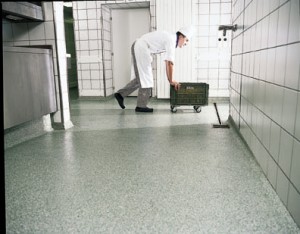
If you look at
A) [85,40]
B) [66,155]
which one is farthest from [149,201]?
[85,40]

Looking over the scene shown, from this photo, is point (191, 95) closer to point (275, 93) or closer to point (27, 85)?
point (27, 85)

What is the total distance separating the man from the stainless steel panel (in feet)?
4.77

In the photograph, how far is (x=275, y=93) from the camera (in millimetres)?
1441

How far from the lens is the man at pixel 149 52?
12.4ft

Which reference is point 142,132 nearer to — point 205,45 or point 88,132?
point 88,132

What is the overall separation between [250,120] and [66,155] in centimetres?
149

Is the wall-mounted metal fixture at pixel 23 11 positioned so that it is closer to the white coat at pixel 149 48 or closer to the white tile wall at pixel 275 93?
the white coat at pixel 149 48

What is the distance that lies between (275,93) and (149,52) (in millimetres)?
2730

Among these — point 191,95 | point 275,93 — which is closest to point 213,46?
point 191,95

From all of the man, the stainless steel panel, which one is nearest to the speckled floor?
the stainless steel panel

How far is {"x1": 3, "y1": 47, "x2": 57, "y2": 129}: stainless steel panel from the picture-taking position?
223cm

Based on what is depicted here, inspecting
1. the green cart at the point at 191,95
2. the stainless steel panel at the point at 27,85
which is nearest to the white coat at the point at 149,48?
the green cart at the point at 191,95

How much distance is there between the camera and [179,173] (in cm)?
177

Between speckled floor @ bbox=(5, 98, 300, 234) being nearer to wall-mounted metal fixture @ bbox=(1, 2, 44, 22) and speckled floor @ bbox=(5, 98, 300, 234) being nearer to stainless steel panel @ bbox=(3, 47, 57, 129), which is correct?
stainless steel panel @ bbox=(3, 47, 57, 129)
